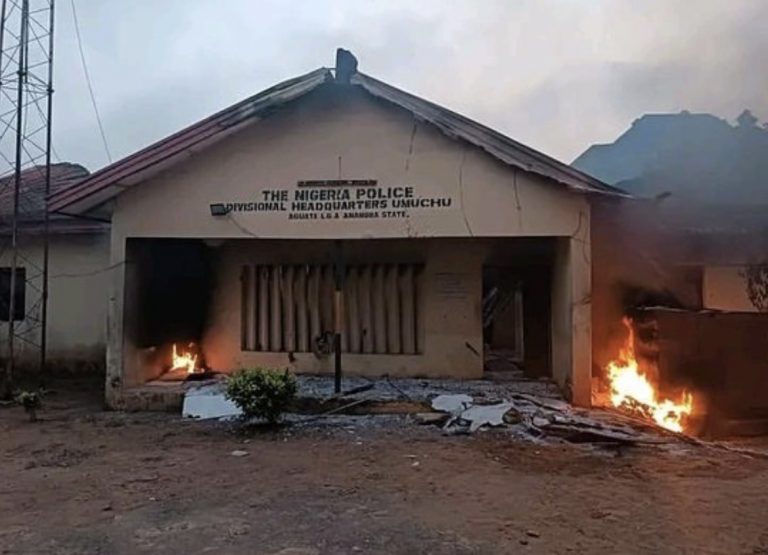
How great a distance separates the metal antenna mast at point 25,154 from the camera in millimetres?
11898

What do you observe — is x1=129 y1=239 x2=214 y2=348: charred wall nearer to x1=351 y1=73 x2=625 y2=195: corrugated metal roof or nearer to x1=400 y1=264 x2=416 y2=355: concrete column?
x1=400 y1=264 x2=416 y2=355: concrete column

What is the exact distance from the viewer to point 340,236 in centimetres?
1078

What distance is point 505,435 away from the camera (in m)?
8.98

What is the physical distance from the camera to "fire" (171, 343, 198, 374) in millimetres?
12992

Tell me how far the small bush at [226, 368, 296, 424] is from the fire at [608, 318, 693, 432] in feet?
17.0

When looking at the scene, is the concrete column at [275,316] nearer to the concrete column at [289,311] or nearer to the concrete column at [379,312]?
the concrete column at [289,311]

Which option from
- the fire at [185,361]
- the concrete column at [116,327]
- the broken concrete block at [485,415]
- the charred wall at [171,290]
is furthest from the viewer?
the fire at [185,361]

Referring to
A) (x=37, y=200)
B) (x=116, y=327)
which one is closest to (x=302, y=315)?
(x=116, y=327)

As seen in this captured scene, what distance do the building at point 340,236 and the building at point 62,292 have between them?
2260 mm

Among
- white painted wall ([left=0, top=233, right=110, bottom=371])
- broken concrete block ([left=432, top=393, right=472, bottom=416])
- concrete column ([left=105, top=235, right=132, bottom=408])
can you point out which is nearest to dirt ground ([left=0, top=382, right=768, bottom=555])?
broken concrete block ([left=432, top=393, right=472, bottom=416])

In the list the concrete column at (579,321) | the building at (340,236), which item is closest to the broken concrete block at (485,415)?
the concrete column at (579,321)

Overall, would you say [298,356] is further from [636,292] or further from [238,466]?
[636,292]

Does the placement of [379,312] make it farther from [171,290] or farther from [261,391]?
[261,391]

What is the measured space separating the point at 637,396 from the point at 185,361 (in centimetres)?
815
